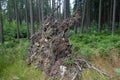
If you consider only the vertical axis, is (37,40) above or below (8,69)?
above

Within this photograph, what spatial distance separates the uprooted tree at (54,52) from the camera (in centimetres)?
549

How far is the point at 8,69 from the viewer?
20.1 ft

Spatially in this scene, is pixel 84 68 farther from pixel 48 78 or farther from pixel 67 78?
pixel 48 78

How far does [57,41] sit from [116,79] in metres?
2.06

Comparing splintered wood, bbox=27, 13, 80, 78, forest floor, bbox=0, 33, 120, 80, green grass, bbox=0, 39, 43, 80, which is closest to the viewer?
forest floor, bbox=0, 33, 120, 80

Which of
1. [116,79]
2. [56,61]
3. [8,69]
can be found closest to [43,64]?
[56,61]

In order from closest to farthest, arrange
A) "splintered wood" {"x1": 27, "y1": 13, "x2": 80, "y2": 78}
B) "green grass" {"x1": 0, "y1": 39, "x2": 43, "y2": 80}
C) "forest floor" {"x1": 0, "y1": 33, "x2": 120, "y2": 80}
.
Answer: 1. "forest floor" {"x1": 0, "y1": 33, "x2": 120, "y2": 80}
2. "green grass" {"x1": 0, "y1": 39, "x2": 43, "y2": 80}
3. "splintered wood" {"x1": 27, "y1": 13, "x2": 80, "y2": 78}

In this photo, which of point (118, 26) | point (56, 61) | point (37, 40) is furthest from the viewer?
point (118, 26)

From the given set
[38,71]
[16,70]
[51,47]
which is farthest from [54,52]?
[16,70]

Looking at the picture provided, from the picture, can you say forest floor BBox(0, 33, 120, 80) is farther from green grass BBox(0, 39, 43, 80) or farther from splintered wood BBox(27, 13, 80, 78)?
splintered wood BBox(27, 13, 80, 78)

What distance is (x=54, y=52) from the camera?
20.1 feet

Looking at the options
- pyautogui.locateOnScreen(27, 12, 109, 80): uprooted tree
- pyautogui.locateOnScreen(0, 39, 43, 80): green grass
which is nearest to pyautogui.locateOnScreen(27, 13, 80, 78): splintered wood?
pyautogui.locateOnScreen(27, 12, 109, 80): uprooted tree

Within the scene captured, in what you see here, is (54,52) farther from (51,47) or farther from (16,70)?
(16,70)

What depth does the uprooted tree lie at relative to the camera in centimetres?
549
